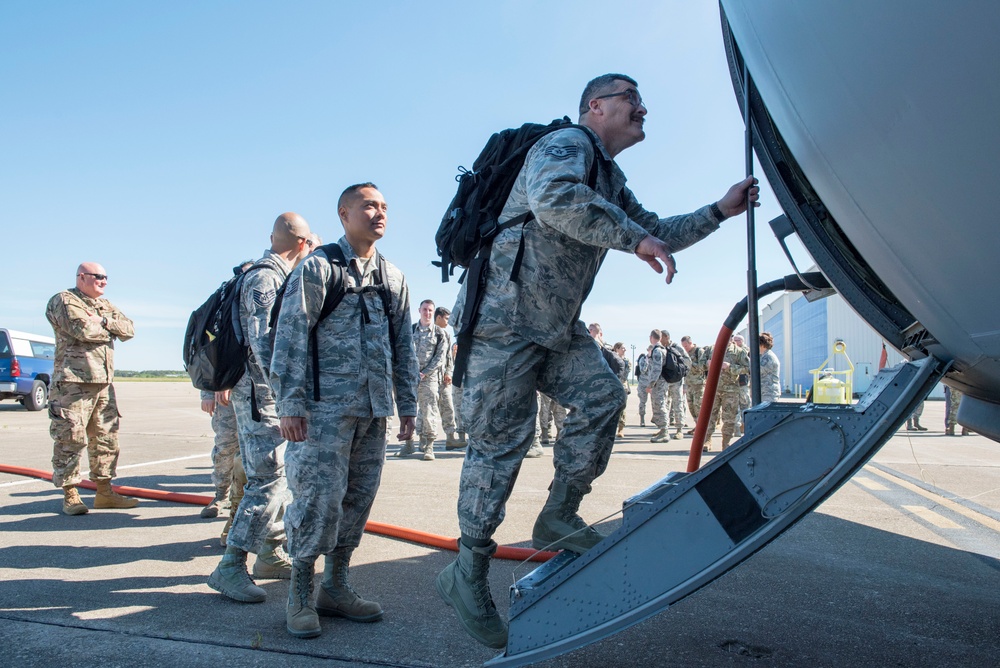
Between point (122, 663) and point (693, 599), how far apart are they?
7.31ft

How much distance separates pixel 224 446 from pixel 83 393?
131cm

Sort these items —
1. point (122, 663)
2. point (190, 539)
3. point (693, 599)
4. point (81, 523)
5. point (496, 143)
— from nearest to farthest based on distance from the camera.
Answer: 1. point (122, 663)
2. point (496, 143)
3. point (693, 599)
4. point (190, 539)
5. point (81, 523)

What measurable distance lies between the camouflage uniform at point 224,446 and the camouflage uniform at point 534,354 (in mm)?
2778

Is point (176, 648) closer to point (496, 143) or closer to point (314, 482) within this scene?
point (314, 482)

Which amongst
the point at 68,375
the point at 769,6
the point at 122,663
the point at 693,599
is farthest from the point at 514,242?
the point at 68,375

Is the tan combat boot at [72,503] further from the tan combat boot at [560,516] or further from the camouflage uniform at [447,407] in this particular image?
the camouflage uniform at [447,407]

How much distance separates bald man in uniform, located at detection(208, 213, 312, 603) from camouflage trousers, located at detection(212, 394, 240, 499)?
950mm

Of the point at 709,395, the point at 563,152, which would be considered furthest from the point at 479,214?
the point at 709,395

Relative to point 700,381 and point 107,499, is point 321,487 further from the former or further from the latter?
point 700,381

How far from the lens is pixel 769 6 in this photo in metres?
1.83

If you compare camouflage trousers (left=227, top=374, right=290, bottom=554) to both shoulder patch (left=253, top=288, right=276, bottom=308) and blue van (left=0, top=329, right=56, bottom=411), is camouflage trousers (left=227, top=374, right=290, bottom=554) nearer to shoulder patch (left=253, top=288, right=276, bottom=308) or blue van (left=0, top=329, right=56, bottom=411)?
shoulder patch (left=253, top=288, right=276, bottom=308)

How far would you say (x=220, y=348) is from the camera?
3.47m

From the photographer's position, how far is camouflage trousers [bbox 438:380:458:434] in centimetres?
984

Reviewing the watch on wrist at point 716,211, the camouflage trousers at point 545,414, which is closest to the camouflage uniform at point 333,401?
the watch on wrist at point 716,211
